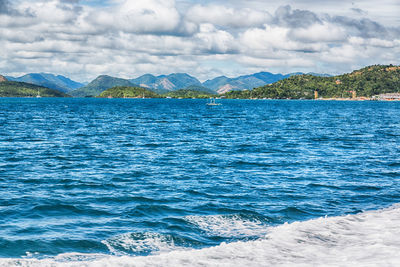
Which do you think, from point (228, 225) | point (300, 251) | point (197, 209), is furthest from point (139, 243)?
point (300, 251)

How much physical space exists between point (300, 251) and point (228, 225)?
14.1 feet

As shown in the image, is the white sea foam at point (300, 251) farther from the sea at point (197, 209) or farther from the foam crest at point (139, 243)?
the foam crest at point (139, 243)

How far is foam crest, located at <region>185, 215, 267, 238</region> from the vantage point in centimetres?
1622

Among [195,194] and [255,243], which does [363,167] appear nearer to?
[195,194]

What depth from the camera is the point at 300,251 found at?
45.1 ft

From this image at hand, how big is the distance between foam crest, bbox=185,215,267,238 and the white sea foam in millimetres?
711

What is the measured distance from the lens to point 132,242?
1488 centimetres

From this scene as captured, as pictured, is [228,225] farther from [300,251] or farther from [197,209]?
[300,251]

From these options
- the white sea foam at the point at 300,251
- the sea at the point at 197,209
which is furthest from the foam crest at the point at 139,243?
the white sea foam at the point at 300,251

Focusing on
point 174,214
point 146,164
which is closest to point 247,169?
point 146,164

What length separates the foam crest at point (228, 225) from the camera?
16.2 meters

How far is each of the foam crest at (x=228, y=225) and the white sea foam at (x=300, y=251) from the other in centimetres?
71

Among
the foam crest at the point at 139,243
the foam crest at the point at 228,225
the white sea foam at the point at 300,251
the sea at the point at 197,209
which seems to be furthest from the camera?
the foam crest at the point at 228,225

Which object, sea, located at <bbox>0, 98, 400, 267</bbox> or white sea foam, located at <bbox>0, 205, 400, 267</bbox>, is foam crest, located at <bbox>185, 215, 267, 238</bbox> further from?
white sea foam, located at <bbox>0, 205, 400, 267</bbox>
